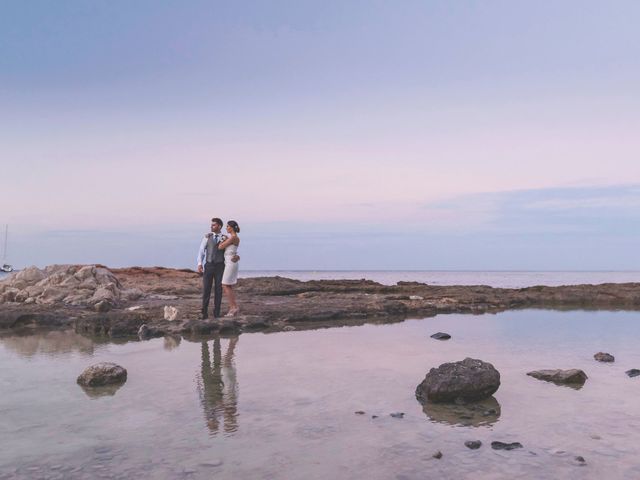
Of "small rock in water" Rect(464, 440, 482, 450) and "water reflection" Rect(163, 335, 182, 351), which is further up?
"water reflection" Rect(163, 335, 182, 351)

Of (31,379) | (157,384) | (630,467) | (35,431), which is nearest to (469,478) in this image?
(630,467)

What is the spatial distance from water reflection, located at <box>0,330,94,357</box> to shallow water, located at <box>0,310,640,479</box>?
10cm

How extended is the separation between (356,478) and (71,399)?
13.2ft

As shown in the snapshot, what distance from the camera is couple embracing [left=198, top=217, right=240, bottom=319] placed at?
14.5 meters

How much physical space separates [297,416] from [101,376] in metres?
3.03

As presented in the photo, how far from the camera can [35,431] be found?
5.62 m

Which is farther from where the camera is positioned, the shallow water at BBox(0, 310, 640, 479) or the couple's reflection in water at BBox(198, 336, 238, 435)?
the couple's reflection in water at BBox(198, 336, 238, 435)

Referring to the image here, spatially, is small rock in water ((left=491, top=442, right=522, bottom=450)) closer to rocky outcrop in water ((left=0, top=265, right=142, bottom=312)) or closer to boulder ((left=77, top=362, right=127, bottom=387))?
boulder ((left=77, top=362, right=127, bottom=387))

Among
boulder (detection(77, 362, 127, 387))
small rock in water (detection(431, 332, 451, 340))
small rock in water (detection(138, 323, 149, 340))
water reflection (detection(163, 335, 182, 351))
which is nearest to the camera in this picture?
boulder (detection(77, 362, 127, 387))

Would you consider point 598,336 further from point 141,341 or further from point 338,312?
point 141,341

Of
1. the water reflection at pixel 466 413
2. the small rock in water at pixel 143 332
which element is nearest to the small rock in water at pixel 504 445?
the water reflection at pixel 466 413

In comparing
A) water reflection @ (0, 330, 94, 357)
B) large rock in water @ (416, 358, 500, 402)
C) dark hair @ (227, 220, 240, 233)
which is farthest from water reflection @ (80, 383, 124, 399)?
dark hair @ (227, 220, 240, 233)

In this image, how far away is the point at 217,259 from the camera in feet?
47.9

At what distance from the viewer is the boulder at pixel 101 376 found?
7.61 meters
